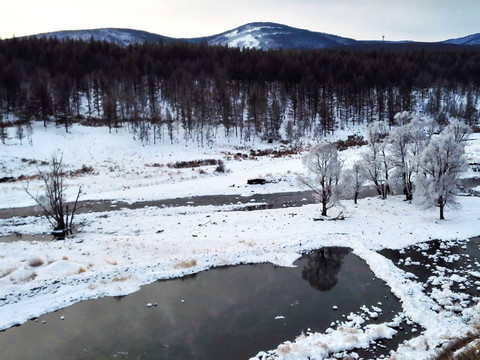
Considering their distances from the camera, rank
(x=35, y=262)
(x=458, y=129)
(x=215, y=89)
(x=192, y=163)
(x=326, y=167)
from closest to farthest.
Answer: (x=35, y=262), (x=326, y=167), (x=458, y=129), (x=192, y=163), (x=215, y=89)

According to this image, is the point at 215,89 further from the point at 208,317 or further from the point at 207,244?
the point at 208,317

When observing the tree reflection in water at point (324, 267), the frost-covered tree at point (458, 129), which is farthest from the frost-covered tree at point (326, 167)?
the frost-covered tree at point (458, 129)

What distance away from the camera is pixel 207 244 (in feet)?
73.6

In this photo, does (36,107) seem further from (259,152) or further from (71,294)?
(71,294)

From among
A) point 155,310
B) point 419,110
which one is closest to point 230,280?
point 155,310

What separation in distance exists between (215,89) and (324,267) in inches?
3036

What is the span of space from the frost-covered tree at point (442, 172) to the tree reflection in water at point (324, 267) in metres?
8.72

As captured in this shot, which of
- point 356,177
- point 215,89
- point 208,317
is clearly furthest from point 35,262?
point 215,89

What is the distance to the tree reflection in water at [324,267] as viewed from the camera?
1741 cm

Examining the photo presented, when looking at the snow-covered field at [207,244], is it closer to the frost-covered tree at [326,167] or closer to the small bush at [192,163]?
the frost-covered tree at [326,167]

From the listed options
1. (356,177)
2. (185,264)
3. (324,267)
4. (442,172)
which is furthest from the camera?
(356,177)

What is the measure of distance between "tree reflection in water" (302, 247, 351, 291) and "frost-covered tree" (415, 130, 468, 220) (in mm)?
8723

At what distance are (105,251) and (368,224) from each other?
1812 cm

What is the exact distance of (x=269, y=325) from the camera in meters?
13.6
